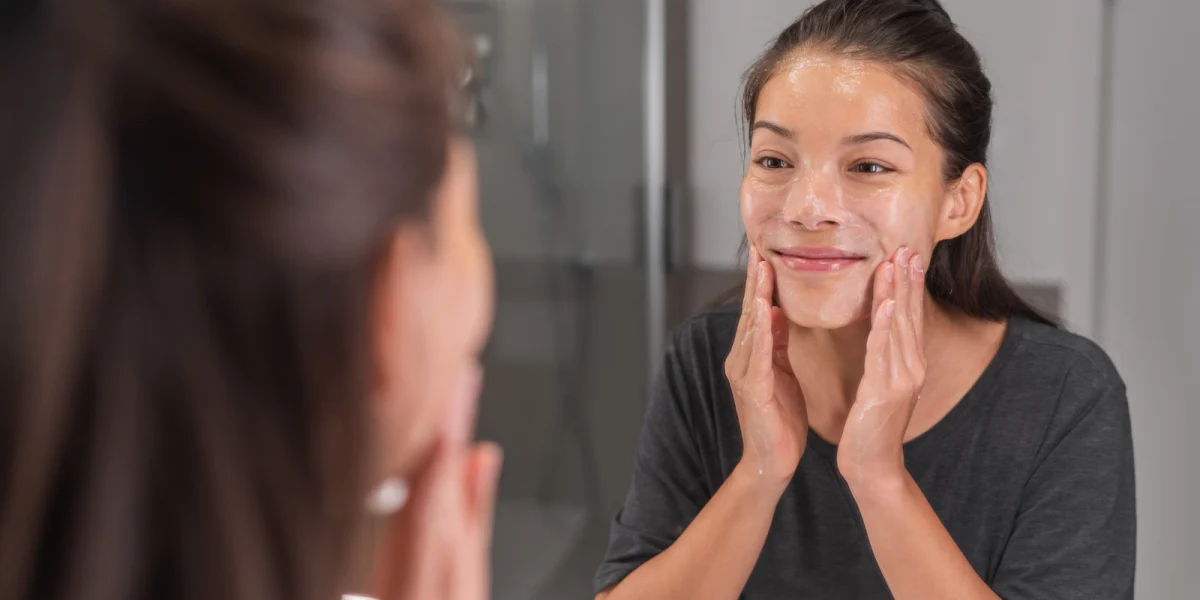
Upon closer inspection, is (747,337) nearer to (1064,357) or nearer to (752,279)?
(752,279)

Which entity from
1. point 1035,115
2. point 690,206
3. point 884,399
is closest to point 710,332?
point 884,399

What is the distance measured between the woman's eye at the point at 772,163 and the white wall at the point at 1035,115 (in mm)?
196

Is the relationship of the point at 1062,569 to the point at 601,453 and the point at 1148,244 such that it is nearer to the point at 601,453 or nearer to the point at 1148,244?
the point at 1148,244

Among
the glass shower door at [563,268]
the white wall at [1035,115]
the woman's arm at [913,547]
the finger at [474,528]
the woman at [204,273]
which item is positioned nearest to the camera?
the woman at [204,273]

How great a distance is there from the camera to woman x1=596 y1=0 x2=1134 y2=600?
0.73 metres

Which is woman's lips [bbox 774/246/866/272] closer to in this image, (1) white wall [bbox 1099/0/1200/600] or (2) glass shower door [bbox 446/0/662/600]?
(2) glass shower door [bbox 446/0/662/600]

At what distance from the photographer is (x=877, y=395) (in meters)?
0.72

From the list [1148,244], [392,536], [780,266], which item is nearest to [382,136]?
[392,536]

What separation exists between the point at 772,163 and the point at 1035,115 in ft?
1.67

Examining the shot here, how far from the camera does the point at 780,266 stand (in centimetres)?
76

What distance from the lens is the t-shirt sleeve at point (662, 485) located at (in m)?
0.83

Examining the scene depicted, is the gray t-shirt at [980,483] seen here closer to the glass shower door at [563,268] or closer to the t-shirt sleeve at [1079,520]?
the t-shirt sleeve at [1079,520]

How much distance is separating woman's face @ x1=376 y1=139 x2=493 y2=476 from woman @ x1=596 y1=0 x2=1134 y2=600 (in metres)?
0.42

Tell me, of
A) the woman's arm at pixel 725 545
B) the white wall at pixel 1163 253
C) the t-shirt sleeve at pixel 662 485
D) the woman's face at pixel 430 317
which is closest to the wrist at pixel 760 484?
the woman's arm at pixel 725 545
